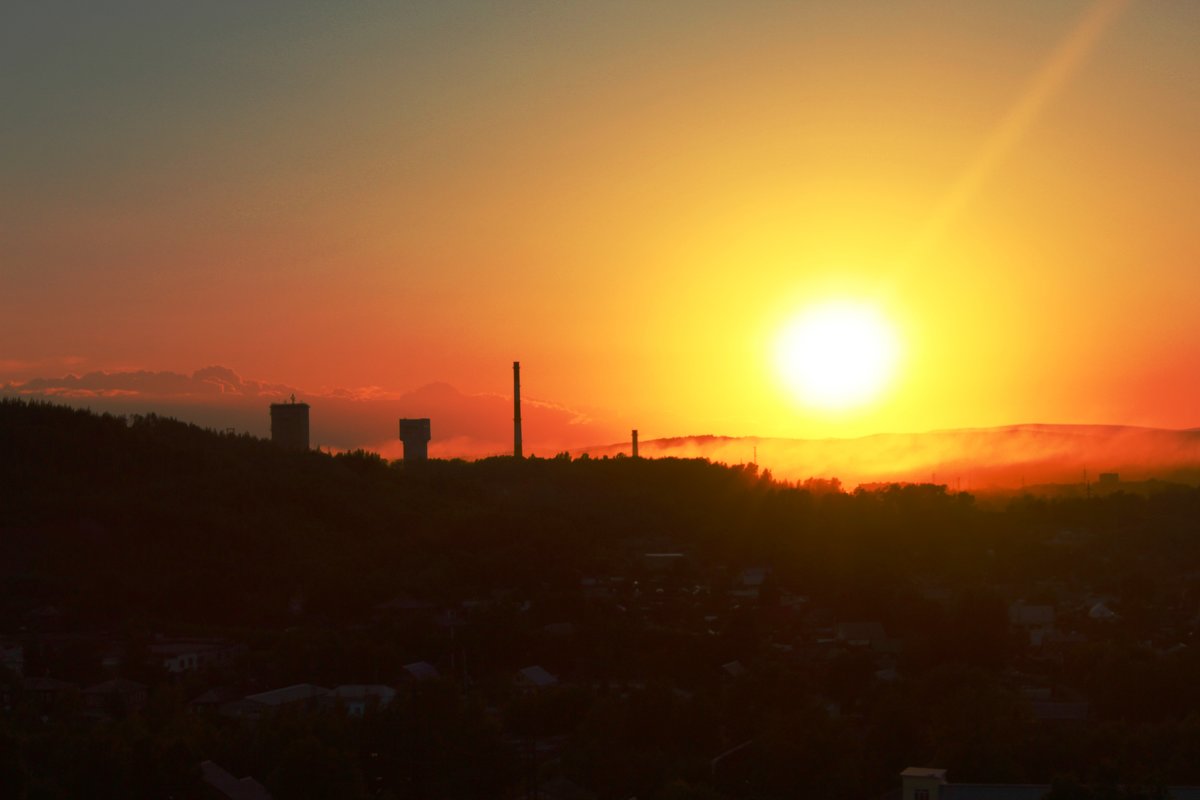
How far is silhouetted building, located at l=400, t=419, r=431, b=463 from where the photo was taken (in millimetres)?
69125

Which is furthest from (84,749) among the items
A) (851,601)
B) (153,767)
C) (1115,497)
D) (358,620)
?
(1115,497)

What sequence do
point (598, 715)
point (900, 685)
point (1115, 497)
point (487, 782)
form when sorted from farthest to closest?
point (1115, 497)
point (900, 685)
point (598, 715)
point (487, 782)

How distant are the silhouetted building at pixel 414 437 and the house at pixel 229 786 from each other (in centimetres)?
4979

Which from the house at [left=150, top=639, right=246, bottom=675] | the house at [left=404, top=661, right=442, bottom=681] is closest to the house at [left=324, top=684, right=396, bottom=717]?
the house at [left=404, top=661, right=442, bottom=681]

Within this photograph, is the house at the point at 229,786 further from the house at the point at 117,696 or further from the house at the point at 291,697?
the house at the point at 117,696

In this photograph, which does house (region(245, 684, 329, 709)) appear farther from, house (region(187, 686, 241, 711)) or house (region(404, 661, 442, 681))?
house (region(404, 661, 442, 681))

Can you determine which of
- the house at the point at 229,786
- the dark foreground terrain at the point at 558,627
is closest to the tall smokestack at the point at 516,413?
the dark foreground terrain at the point at 558,627

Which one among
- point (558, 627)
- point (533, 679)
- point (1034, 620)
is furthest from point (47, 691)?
point (1034, 620)

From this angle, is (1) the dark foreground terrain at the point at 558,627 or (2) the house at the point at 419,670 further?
(2) the house at the point at 419,670

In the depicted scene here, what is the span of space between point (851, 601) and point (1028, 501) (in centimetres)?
2490

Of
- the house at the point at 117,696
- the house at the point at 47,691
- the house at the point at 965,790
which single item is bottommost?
the house at the point at 965,790

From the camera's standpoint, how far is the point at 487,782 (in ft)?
64.7

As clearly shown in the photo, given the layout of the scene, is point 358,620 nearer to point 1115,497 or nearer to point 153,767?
point 153,767

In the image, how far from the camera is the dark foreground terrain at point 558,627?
20.0 meters
